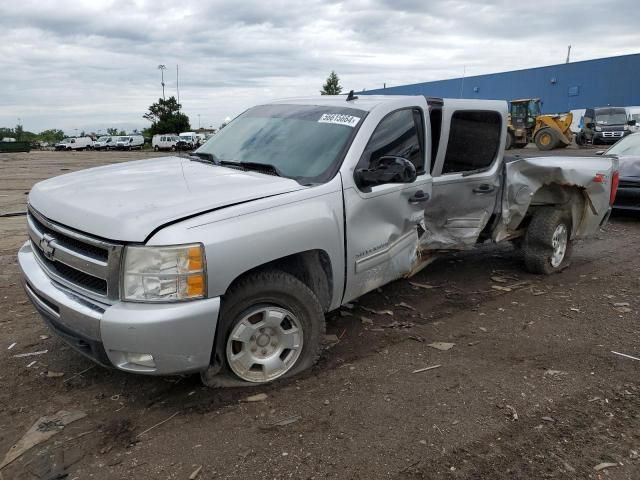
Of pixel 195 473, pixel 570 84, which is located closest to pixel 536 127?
pixel 570 84

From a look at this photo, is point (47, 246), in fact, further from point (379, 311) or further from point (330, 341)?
point (379, 311)

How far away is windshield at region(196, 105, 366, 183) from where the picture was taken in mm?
3842

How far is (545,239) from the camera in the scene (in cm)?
585

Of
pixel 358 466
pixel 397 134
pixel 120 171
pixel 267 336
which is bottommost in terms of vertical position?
pixel 358 466

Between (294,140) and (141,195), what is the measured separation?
136cm

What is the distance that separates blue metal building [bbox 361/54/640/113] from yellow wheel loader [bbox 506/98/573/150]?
14130 mm

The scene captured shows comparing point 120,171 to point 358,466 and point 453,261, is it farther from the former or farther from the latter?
point 453,261

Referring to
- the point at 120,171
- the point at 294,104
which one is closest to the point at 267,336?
the point at 120,171

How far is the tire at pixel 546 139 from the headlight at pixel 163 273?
27834 mm

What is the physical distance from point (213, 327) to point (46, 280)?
3.93 feet

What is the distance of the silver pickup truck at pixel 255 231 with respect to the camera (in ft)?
9.34

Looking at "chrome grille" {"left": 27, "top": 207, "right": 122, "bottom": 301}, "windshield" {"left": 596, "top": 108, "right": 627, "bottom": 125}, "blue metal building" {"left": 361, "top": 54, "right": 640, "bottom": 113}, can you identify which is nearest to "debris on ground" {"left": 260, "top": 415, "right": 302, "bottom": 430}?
"chrome grille" {"left": 27, "top": 207, "right": 122, "bottom": 301}

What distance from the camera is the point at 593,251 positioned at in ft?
23.8

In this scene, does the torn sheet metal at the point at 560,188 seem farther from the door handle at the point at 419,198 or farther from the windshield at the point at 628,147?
the windshield at the point at 628,147
